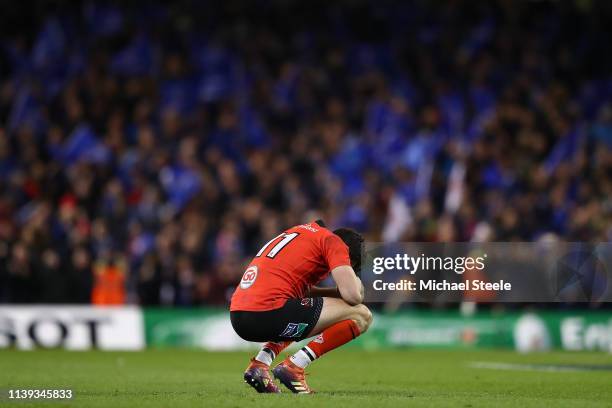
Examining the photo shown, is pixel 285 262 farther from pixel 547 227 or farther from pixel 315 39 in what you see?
pixel 315 39

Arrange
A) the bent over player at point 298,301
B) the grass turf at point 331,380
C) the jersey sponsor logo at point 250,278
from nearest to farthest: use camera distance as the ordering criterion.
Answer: the grass turf at point 331,380 < the bent over player at point 298,301 < the jersey sponsor logo at point 250,278

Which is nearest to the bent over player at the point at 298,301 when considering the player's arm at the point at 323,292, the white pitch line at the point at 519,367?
the player's arm at the point at 323,292

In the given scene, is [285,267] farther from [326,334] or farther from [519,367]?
[519,367]

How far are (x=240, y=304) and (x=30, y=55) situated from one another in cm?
1855

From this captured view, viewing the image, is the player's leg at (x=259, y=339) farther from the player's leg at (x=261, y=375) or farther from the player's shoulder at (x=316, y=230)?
the player's shoulder at (x=316, y=230)

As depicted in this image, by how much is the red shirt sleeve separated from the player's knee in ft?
1.90

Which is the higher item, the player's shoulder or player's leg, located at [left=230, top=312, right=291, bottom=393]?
the player's shoulder

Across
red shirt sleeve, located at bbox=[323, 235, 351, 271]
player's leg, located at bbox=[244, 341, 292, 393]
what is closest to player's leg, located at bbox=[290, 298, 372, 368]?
player's leg, located at bbox=[244, 341, 292, 393]

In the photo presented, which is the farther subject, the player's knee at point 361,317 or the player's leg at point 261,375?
the player's knee at point 361,317

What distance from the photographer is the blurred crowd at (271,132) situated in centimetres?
2211

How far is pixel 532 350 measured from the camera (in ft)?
70.7

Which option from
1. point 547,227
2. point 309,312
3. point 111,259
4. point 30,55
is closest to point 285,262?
point 309,312

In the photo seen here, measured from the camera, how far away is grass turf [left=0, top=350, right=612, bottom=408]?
9625 millimetres

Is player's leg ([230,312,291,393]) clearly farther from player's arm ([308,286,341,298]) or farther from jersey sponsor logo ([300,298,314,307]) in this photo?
player's arm ([308,286,341,298])
